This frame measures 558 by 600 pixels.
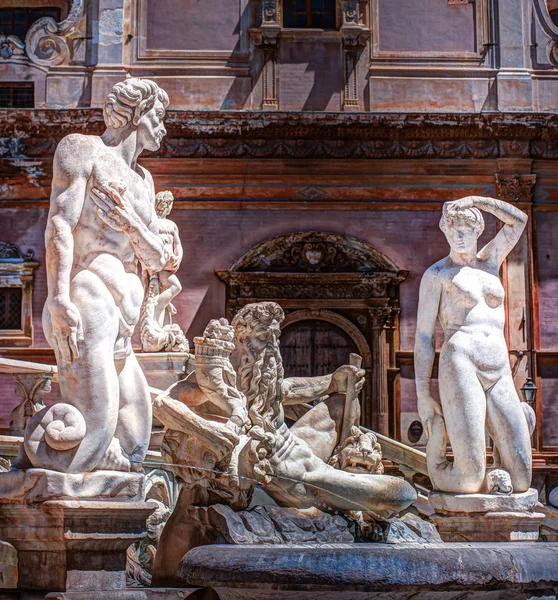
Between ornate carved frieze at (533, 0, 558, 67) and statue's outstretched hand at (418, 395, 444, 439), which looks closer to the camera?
statue's outstretched hand at (418, 395, 444, 439)

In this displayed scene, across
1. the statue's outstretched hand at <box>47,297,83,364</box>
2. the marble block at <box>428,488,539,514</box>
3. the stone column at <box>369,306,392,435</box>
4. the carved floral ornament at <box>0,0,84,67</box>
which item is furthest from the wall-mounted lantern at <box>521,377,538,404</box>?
the statue's outstretched hand at <box>47,297,83,364</box>

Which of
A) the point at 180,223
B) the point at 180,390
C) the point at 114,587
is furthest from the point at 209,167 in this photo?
the point at 114,587

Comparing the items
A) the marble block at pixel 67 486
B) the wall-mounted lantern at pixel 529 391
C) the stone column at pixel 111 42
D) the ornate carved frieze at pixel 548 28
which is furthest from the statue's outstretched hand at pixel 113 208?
the ornate carved frieze at pixel 548 28

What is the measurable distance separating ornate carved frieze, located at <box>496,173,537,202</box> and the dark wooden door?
11.5 feet

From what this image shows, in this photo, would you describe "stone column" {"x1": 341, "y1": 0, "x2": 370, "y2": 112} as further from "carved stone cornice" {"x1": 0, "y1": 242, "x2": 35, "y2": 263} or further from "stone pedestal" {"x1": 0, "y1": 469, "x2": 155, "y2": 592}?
"stone pedestal" {"x1": 0, "y1": 469, "x2": 155, "y2": 592}

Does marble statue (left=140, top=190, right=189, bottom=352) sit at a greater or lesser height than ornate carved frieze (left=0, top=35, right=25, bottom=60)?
lesser

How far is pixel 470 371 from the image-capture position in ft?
22.9

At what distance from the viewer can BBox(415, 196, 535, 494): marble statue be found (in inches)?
273

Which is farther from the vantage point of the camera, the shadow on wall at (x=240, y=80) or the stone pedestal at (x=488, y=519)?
the shadow on wall at (x=240, y=80)

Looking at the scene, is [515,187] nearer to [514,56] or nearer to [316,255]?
[514,56]

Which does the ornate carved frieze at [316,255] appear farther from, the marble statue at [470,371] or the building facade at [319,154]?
the marble statue at [470,371]

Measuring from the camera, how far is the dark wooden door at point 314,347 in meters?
19.2

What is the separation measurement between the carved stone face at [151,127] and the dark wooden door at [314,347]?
13074 millimetres

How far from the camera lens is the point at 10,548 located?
20.9ft
